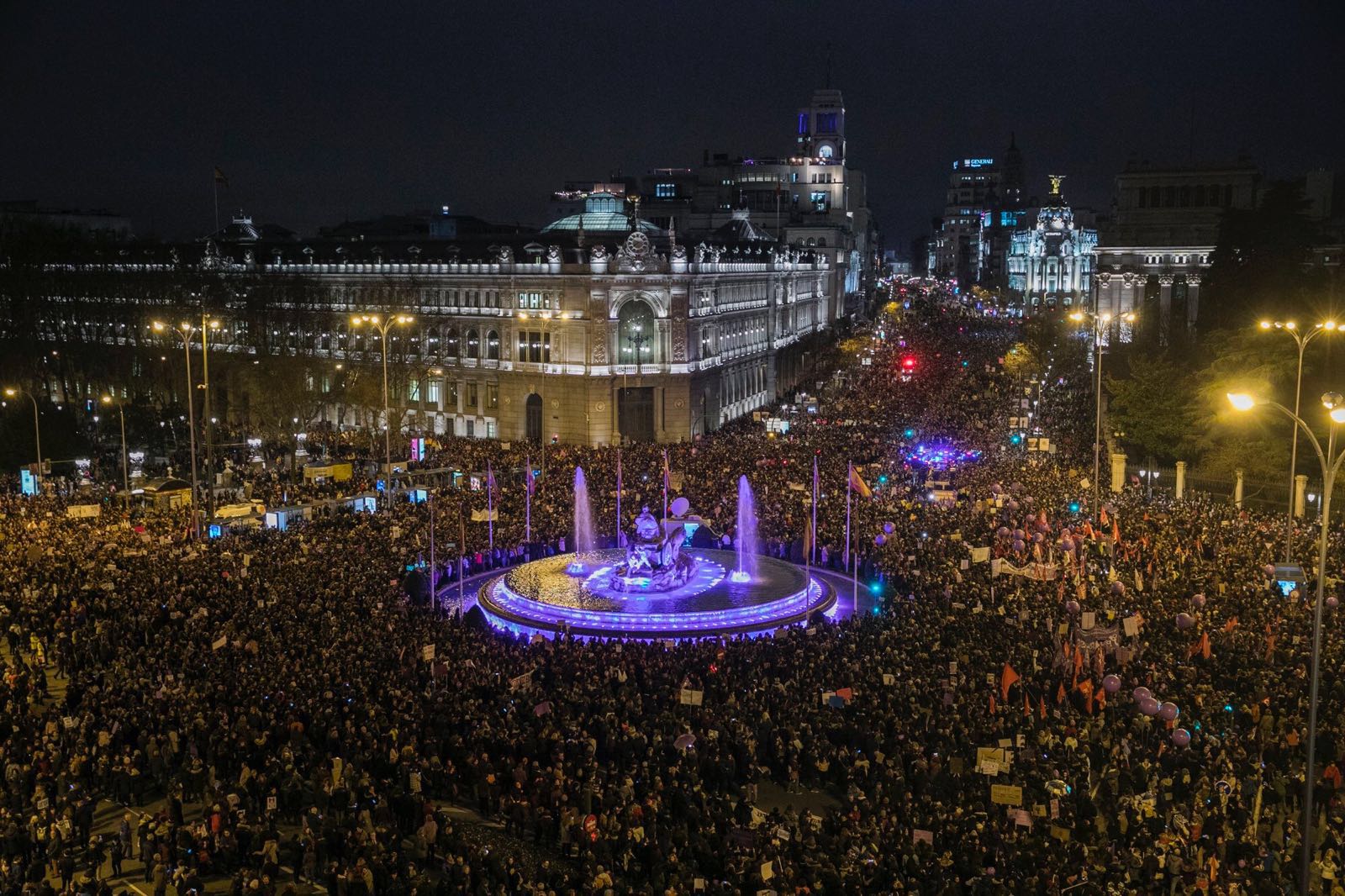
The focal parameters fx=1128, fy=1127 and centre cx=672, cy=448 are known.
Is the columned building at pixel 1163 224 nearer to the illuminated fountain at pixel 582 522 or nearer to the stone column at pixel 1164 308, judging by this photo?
the stone column at pixel 1164 308

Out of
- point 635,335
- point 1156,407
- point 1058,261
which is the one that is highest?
point 1058,261

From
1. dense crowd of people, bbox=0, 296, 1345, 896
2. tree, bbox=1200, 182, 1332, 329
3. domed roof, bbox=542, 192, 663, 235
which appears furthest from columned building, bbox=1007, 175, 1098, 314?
dense crowd of people, bbox=0, 296, 1345, 896

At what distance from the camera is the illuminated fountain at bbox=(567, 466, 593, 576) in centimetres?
3822

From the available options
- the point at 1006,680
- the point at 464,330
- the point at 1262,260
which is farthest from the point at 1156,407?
the point at 464,330

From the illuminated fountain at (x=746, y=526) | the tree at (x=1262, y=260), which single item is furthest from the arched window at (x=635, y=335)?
the tree at (x=1262, y=260)

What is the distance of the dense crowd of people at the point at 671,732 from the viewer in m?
16.0

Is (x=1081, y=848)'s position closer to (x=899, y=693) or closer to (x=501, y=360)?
(x=899, y=693)

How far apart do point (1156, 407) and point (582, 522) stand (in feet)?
88.8

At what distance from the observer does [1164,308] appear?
82.5 meters

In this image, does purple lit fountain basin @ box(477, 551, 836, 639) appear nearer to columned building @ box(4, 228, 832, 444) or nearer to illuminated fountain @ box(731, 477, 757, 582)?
illuminated fountain @ box(731, 477, 757, 582)

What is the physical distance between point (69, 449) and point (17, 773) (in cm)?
3901

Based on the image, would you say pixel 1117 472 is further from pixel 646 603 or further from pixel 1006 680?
pixel 1006 680

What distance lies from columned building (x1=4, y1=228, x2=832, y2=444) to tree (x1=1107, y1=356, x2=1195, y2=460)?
2514 centimetres

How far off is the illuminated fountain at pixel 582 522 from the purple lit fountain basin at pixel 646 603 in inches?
77.6
